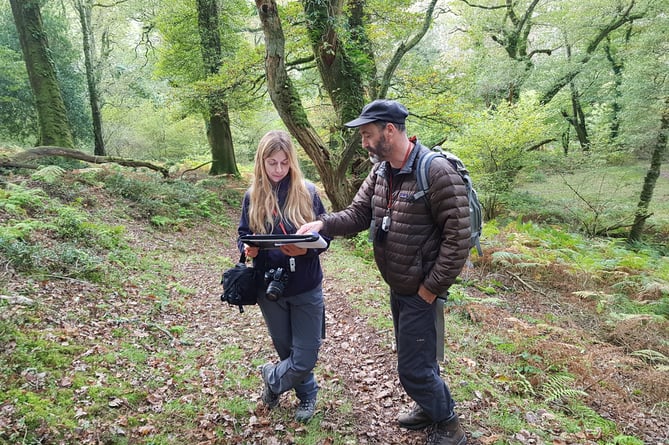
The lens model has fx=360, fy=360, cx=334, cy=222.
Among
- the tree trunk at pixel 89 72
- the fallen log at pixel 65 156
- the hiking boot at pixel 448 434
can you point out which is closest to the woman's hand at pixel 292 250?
the hiking boot at pixel 448 434

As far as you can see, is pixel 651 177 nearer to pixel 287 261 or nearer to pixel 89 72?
pixel 287 261

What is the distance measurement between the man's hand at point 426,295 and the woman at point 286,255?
2.64ft

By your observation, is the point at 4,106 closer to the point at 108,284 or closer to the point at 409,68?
the point at 108,284

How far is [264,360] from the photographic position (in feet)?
14.3

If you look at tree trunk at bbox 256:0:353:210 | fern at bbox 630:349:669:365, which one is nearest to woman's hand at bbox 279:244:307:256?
fern at bbox 630:349:669:365

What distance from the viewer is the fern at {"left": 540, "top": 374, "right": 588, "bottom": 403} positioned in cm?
383

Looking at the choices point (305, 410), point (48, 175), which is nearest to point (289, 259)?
point (305, 410)

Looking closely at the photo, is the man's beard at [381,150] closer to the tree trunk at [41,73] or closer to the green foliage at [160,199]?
the green foliage at [160,199]

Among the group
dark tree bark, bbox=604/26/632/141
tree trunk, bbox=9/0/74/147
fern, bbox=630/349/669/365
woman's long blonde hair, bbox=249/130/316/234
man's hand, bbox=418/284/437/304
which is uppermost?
dark tree bark, bbox=604/26/632/141

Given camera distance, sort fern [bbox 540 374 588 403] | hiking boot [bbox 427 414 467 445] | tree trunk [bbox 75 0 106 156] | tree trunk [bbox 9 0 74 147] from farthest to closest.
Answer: tree trunk [bbox 75 0 106 156]
tree trunk [bbox 9 0 74 147]
fern [bbox 540 374 588 403]
hiking boot [bbox 427 414 467 445]

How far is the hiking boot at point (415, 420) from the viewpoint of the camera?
3188 mm

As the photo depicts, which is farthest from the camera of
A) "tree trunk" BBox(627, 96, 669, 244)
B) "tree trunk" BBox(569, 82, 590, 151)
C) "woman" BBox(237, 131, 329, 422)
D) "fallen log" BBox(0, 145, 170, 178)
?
"tree trunk" BBox(569, 82, 590, 151)

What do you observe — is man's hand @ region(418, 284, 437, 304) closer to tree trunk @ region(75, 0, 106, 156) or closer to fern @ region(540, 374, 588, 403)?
fern @ region(540, 374, 588, 403)

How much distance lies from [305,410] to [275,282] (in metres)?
1.44
